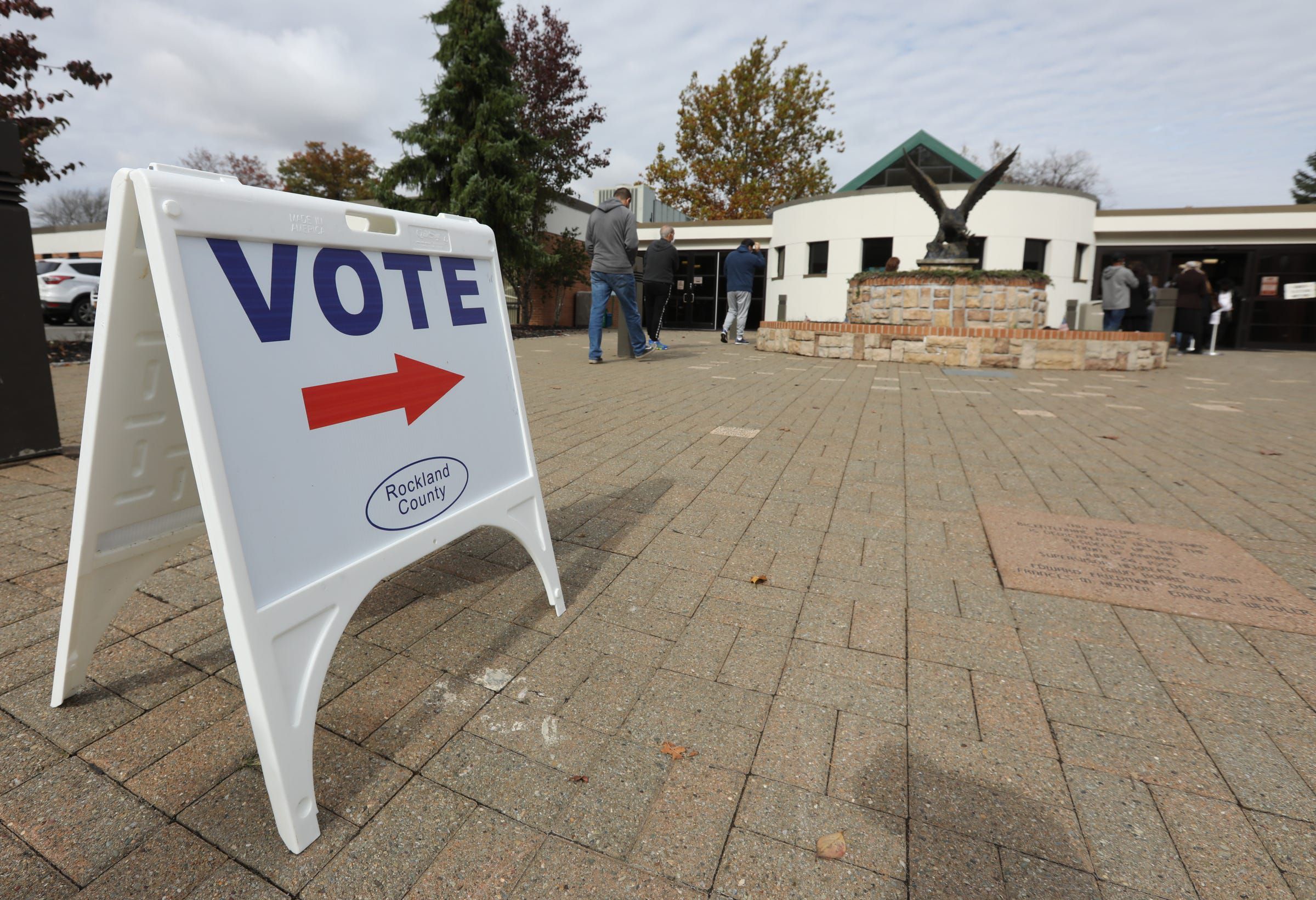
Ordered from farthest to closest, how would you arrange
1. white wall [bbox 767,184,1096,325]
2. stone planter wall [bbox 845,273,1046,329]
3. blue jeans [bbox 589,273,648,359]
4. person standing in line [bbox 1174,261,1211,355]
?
white wall [bbox 767,184,1096,325]
person standing in line [bbox 1174,261,1211,355]
stone planter wall [bbox 845,273,1046,329]
blue jeans [bbox 589,273,648,359]

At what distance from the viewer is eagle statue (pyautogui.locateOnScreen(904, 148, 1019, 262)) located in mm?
13008

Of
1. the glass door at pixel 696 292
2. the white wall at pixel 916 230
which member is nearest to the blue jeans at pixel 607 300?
the white wall at pixel 916 230

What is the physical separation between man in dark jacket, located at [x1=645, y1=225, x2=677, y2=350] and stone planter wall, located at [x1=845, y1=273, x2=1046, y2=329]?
4056 millimetres

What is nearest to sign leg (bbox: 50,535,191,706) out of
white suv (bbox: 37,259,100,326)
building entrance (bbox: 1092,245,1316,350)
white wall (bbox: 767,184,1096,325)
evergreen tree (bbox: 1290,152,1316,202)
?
white suv (bbox: 37,259,100,326)

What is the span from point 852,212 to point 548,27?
1288cm

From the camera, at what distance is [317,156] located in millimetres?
35188

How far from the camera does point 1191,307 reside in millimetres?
16016

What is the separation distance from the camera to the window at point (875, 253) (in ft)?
66.2

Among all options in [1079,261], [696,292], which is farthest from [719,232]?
[1079,261]

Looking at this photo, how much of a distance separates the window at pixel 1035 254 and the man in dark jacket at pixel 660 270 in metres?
14.1

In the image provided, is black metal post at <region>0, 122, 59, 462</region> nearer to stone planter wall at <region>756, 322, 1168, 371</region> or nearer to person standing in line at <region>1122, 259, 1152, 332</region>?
stone planter wall at <region>756, 322, 1168, 371</region>

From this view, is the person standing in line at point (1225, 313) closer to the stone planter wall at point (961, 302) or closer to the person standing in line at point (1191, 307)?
the person standing in line at point (1191, 307)

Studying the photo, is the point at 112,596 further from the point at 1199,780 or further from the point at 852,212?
the point at 852,212

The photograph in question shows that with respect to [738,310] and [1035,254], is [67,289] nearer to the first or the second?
[738,310]
